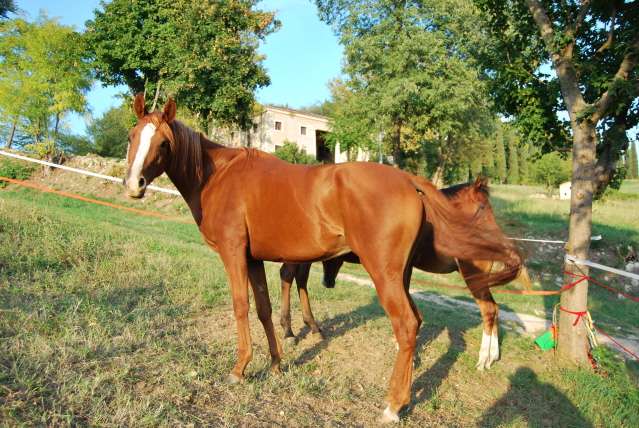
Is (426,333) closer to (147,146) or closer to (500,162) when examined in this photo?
(147,146)

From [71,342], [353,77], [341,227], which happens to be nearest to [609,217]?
[353,77]

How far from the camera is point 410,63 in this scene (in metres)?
21.3

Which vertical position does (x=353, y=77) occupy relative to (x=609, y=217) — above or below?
above

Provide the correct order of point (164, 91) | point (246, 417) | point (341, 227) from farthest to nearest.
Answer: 1. point (164, 91)
2. point (341, 227)
3. point (246, 417)

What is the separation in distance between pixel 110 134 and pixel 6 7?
859 inches

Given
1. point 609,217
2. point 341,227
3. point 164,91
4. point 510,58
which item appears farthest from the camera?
point 164,91

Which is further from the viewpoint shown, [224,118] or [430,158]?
[430,158]

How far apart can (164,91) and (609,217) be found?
77.3 feet

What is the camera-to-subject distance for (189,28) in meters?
23.2

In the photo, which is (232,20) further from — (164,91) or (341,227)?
(341,227)

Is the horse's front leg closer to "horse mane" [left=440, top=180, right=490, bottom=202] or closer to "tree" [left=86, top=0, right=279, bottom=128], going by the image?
"horse mane" [left=440, top=180, right=490, bottom=202]

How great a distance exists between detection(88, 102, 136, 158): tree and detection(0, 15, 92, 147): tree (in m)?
18.4

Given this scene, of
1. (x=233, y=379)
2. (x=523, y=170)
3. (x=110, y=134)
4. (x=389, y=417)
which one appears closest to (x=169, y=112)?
(x=233, y=379)

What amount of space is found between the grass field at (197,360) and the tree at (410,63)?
1575cm
